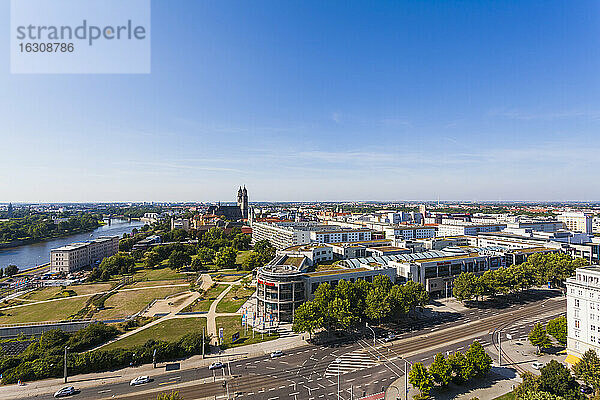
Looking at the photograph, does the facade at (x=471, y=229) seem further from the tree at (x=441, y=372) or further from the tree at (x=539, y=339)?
the tree at (x=441, y=372)

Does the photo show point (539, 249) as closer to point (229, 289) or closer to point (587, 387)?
point (587, 387)

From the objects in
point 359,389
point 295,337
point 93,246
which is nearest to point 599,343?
point 359,389

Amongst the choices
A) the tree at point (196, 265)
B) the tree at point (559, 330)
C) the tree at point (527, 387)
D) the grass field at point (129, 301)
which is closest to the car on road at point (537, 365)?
the tree at point (559, 330)

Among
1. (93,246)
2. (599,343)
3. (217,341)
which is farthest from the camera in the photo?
(93,246)

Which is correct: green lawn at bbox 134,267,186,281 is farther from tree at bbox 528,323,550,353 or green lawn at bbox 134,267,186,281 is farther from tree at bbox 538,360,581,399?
tree at bbox 538,360,581,399

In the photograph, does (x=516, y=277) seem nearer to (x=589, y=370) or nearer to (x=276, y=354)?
(x=589, y=370)

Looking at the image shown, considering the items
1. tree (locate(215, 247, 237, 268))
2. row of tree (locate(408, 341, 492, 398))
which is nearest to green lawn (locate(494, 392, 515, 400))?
row of tree (locate(408, 341, 492, 398))

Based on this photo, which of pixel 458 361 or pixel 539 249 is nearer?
pixel 458 361
